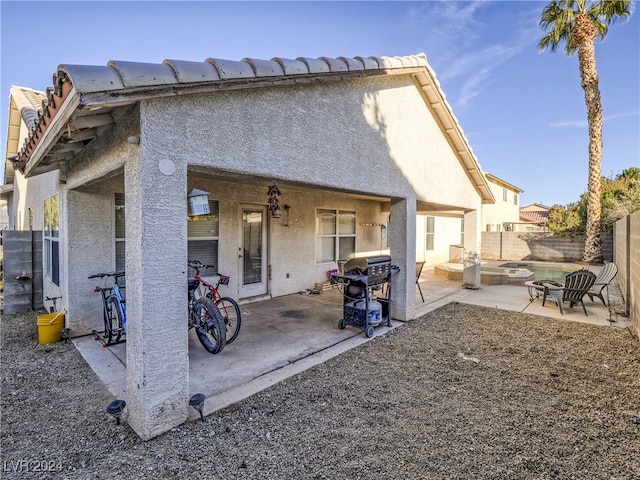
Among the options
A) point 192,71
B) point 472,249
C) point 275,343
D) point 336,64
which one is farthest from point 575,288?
point 192,71

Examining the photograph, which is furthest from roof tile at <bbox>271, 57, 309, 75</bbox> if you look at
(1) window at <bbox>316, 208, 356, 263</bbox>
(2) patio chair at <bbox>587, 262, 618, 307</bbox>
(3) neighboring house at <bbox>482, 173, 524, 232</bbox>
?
(3) neighboring house at <bbox>482, 173, 524, 232</bbox>

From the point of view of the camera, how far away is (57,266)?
6.50 metres

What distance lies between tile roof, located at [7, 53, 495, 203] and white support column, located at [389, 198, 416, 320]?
272cm

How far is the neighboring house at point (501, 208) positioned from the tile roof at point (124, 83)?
24.2 metres

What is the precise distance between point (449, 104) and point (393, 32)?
4.04m

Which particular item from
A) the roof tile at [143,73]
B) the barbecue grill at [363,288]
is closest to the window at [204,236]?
the barbecue grill at [363,288]

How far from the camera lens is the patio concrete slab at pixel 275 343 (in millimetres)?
4066

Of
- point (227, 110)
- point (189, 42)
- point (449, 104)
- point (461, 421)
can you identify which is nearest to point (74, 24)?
point (189, 42)

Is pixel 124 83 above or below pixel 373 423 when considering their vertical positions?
above

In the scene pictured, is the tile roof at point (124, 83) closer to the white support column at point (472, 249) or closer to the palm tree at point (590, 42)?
the white support column at point (472, 249)

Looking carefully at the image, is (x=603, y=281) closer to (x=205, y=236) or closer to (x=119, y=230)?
(x=205, y=236)

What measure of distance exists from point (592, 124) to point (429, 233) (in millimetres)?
8807

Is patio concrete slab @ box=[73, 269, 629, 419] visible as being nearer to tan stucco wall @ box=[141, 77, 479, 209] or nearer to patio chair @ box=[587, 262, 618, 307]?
patio chair @ box=[587, 262, 618, 307]

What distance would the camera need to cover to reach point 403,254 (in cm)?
677
